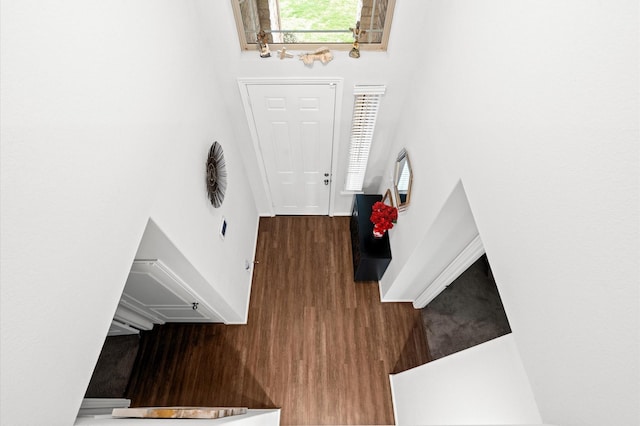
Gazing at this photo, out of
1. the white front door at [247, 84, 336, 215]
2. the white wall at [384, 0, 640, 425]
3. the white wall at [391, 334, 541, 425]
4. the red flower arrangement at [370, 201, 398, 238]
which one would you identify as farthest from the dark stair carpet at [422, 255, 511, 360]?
the white wall at [384, 0, 640, 425]

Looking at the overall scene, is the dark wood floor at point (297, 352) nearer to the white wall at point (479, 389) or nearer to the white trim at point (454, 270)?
the white trim at point (454, 270)

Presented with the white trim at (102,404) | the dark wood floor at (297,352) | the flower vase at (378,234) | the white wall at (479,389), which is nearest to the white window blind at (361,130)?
the flower vase at (378,234)

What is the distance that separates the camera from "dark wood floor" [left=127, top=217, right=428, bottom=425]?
2922 mm

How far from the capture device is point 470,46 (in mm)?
1561

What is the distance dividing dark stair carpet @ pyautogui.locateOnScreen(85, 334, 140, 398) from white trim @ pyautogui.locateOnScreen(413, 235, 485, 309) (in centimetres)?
293

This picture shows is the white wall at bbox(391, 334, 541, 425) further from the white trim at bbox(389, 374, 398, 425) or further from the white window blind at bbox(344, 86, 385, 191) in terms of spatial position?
the white window blind at bbox(344, 86, 385, 191)

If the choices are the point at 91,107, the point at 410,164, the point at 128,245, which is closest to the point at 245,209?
the point at 410,164

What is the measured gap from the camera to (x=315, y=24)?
2.41 m

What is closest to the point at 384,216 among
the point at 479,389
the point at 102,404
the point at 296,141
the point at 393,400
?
the point at 296,141

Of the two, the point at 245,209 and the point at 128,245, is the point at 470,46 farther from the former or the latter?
the point at 245,209

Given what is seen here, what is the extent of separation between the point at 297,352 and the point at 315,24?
2960mm

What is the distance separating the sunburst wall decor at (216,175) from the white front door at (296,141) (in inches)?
24.8

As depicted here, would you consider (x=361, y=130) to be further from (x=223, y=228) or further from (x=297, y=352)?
(x=297, y=352)

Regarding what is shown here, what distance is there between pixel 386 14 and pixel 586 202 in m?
1.99
